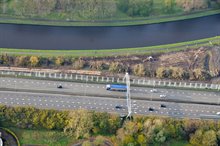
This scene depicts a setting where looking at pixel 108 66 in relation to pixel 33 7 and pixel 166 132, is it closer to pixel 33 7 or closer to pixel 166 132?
pixel 166 132

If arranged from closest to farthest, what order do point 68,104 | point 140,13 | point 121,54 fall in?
point 68,104 → point 121,54 → point 140,13

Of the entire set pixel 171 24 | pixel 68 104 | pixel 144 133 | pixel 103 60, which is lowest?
pixel 144 133

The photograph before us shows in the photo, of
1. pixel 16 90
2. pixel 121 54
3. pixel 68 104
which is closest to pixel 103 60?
pixel 121 54

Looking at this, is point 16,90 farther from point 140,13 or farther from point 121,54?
point 140,13

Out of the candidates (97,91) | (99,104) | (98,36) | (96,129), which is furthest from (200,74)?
(96,129)

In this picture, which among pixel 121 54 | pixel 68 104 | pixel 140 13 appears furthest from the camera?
pixel 140 13

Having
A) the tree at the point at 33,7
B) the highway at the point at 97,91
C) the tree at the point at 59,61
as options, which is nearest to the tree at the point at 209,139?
the highway at the point at 97,91

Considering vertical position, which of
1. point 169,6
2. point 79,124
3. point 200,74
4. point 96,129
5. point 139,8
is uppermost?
point 169,6

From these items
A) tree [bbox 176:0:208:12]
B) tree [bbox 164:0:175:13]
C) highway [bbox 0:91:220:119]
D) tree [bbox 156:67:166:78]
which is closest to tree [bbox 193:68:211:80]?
tree [bbox 156:67:166:78]
